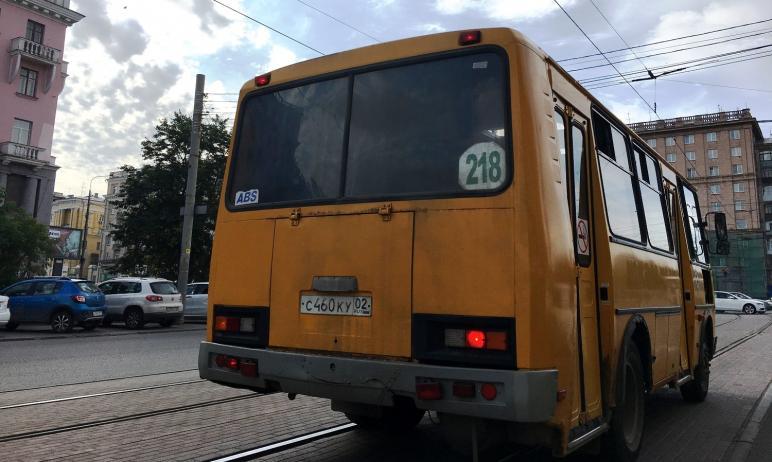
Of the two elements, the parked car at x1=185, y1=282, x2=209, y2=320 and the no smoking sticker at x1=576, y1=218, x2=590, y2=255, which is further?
the parked car at x1=185, y1=282, x2=209, y2=320

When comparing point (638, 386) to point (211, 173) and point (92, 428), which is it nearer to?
point (92, 428)

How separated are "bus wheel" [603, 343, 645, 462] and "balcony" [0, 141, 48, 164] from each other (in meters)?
36.3

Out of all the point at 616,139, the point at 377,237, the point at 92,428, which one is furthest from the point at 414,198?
the point at 92,428

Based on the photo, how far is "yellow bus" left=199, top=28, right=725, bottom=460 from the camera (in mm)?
3326

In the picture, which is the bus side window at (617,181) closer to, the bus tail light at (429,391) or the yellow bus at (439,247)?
the yellow bus at (439,247)

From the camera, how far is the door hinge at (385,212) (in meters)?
Answer: 3.74

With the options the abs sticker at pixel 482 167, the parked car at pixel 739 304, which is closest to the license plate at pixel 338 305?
the abs sticker at pixel 482 167

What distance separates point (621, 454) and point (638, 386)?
68 cm

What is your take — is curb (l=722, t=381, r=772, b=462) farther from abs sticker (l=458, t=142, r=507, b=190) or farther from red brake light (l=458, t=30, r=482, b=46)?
red brake light (l=458, t=30, r=482, b=46)

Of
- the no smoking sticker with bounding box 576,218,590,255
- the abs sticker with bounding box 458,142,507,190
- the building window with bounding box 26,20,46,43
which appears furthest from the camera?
the building window with bounding box 26,20,46,43

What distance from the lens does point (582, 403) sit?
367 cm

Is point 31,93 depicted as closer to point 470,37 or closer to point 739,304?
point 470,37

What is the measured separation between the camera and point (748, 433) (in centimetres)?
599

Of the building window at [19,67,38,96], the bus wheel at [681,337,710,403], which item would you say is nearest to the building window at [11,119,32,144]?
the building window at [19,67,38,96]
